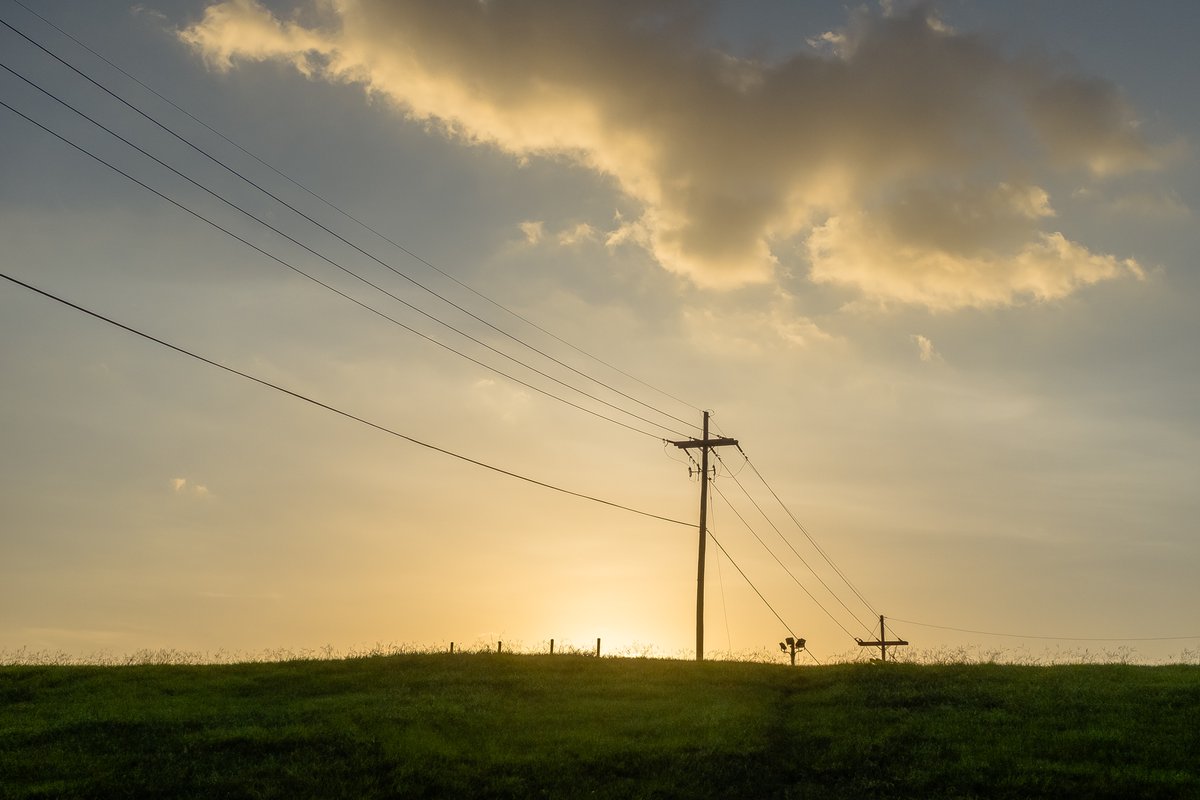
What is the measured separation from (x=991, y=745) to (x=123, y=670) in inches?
1316

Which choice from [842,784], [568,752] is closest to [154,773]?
[568,752]

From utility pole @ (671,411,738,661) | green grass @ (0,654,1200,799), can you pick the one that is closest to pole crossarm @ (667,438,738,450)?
utility pole @ (671,411,738,661)

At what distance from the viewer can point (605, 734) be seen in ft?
87.7

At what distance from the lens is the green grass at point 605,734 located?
71.1 ft

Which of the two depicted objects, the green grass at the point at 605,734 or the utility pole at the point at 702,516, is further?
the utility pole at the point at 702,516

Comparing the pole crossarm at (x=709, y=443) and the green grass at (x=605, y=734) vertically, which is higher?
the pole crossarm at (x=709, y=443)

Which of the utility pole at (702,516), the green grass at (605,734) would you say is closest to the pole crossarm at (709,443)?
the utility pole at (702,516)

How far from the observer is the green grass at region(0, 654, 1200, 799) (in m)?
→ 21.7

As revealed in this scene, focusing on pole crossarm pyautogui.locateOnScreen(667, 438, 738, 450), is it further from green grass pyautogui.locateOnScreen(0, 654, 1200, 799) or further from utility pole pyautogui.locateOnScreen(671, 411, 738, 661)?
green grass pyautogui.locateOnScreen(0, 654, 1200, 799)

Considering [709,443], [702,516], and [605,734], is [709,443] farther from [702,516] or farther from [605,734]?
[605,734]

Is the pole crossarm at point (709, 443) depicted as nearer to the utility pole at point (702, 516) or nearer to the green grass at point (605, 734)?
the utility pole at point (702, 516)

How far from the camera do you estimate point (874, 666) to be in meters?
37.9

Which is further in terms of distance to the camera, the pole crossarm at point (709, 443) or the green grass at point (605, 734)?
the pole crossarm at point (709, 443)

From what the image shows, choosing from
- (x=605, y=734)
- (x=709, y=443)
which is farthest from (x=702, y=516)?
(x=605, y=734)
